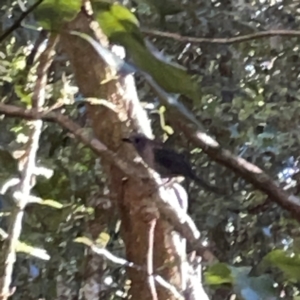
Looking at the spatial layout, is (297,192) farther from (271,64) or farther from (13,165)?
(13,165)

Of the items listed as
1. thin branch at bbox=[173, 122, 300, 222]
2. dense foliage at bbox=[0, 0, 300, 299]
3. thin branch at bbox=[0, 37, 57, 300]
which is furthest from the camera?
dense foliage at bbox=[0, 0, 300, 299]

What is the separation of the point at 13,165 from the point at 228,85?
578mm

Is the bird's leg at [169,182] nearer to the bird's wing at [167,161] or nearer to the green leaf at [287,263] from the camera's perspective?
the bird's wing at [167,161]

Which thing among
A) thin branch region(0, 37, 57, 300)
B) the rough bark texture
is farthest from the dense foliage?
thin branch region(0, 37, 57, 300)

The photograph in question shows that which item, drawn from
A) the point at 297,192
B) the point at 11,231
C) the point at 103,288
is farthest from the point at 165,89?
the point at 103,288

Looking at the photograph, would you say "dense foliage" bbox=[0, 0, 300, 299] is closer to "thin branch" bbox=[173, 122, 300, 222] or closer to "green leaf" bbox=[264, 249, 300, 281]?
"thin branch" bbox=[173, 122, 300, 222]

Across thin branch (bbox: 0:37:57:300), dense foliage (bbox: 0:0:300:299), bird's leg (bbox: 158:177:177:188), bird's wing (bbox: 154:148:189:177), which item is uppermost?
dense foliage (bbox: 0:0:300:299)

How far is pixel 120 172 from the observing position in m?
0.56

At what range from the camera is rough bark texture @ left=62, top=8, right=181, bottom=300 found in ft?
1.73

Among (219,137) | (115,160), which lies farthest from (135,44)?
(219,137)

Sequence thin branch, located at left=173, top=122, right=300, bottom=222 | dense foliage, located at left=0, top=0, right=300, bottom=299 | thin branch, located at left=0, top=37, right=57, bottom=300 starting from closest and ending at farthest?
thin branch, located at left=0, top=37, right=57, bottom=300 → thin branch, located at left=173, top=122, right=300, bottom=222 → dense foliage, located at left=0, top=0, right=300, bottom=299

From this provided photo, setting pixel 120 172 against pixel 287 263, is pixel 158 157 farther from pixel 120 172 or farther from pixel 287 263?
pixel 287 263

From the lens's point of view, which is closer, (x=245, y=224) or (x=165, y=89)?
(x=165, y=89)

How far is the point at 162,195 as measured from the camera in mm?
508
